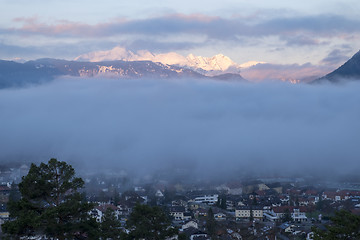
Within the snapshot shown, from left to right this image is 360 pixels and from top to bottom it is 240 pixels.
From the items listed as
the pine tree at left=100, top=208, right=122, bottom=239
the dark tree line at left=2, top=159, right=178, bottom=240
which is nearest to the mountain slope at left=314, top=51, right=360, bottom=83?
the pine tree at left=100, top=208, right=122, bottom=239

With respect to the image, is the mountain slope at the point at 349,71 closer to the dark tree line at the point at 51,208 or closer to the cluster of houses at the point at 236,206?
the cluster of houses at the point at 236,206

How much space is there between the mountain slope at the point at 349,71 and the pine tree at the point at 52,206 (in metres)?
131

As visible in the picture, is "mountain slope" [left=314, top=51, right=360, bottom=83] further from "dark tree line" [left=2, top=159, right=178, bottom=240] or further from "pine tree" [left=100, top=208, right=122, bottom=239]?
"dark tree line" [left=2, top=159, right=178, bottom=240]

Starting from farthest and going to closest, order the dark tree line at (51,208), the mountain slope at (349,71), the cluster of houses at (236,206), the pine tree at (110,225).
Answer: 1. the mountain slope at (349,71)
2. the cluster of houses at (236,206)
3. the pine tree at (110,225)
4. the dark tree line at (51,208)

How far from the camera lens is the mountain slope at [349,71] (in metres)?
141

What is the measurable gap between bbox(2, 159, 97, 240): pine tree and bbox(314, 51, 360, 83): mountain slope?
131 metres

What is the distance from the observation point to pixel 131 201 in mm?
53906

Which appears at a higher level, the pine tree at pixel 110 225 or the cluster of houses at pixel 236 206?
the pine tree at pixel 110 225

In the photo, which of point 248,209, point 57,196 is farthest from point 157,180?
point 57,196

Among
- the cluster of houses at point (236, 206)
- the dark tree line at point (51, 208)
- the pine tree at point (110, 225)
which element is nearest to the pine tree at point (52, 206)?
the dark tree line at point (51, 208)

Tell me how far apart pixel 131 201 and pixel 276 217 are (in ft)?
46.0

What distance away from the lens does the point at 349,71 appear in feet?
487

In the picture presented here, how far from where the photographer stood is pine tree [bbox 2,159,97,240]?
15.3 meters

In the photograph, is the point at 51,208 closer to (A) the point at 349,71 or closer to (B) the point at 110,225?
(B) the point at 110,225
